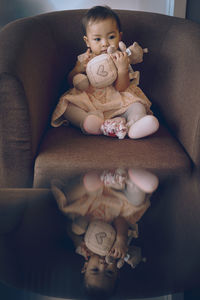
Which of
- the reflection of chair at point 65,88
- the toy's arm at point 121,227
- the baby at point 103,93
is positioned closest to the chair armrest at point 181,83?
the reflection of chair at point 65,88

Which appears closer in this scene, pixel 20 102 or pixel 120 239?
pixel 120 239

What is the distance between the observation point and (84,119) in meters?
1.48

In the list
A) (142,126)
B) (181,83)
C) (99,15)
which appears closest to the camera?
(142,126)

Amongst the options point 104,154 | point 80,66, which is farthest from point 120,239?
point 80,66

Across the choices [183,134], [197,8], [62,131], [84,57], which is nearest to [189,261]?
[183,134]

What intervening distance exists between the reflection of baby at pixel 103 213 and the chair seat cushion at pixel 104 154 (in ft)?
0.82

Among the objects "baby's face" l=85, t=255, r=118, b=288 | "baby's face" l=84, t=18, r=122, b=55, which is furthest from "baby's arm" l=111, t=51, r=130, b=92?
"baby's face" l=85, t=255, r=118, b=288

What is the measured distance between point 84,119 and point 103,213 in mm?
783

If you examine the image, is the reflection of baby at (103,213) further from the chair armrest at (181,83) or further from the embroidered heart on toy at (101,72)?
the embroidered heart on toy at (101,72)

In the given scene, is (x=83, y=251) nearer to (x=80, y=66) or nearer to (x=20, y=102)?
(x=20, y=102)

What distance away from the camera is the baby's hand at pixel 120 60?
A: 1551 millimetres

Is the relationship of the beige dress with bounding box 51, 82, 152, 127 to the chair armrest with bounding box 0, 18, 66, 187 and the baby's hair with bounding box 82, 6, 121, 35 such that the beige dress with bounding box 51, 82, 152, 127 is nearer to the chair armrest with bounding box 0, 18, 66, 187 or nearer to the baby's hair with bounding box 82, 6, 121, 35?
the chair armrest with bounding box 0, 18, 66, 187

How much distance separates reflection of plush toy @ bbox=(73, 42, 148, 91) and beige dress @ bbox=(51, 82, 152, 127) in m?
0.05

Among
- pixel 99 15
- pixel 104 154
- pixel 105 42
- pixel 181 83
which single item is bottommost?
pixel 104 154
